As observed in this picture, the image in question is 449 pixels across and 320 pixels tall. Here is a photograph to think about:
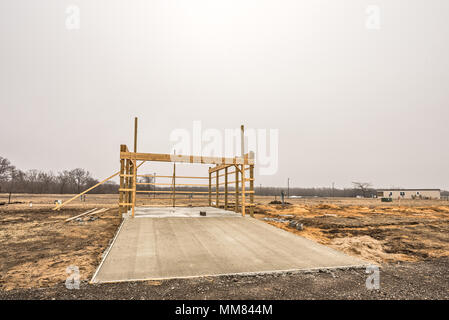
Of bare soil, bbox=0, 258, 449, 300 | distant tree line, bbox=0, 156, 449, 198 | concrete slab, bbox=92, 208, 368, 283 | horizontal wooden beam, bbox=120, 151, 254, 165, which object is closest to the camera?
bare soil, bbox=0, 258, 449, 300

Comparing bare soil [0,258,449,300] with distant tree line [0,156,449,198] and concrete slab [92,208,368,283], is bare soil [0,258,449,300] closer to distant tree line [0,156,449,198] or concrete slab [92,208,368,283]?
concrete slab [92,208,368,283]

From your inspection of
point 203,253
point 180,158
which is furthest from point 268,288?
point 180,158

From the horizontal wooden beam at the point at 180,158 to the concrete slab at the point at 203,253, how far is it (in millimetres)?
2752

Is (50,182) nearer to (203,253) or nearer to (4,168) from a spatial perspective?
(4,168)

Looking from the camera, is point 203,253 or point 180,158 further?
point 180,158

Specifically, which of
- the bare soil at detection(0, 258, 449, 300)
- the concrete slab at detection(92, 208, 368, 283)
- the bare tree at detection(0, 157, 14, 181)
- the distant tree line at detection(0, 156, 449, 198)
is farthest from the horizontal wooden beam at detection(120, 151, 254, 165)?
the bare tree at detection(0, 157, 14, 181)

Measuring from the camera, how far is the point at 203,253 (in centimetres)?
547

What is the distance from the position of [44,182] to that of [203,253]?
89785mm

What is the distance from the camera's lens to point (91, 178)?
84062 mm

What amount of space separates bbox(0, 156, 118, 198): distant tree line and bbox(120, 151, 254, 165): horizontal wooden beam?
233 feet

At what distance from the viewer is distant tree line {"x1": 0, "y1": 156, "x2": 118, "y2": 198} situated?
7000 centimetres
